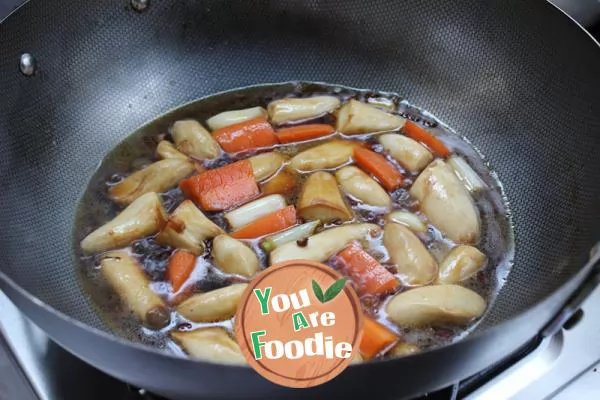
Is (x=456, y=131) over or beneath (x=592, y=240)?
over

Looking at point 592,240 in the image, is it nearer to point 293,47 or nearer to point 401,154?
point 401,154

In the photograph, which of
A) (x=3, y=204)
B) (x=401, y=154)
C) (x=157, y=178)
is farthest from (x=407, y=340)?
(x=3, y=204)

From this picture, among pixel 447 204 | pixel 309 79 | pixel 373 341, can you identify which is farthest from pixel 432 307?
pixel 309 79

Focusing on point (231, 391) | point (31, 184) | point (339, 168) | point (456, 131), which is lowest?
point (231, 391)

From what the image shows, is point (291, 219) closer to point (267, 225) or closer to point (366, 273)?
point (267, 225)

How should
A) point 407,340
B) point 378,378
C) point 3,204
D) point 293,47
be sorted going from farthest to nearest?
point 293,47
point 3,204
point 407,340
point 378,378

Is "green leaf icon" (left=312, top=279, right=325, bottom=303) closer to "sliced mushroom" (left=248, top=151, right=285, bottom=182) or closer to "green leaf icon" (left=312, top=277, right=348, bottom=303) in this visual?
"green leaf icon" (left=312, top=277, right=348, bottom=303)

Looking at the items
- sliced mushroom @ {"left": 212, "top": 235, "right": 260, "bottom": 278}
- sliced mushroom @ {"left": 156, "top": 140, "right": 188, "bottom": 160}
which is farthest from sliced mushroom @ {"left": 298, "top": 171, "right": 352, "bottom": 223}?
sliced mushroom @ {"left": 156, "top": 140, "right": 188, "bottom": 160}
